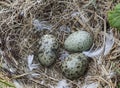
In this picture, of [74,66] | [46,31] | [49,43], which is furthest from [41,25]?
[74,66]

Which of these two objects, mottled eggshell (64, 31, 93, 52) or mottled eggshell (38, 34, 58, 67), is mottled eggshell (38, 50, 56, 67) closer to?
mottled eggshell (38, 34, 58, 67)

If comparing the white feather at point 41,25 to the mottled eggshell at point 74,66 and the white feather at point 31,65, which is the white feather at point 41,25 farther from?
the mottled eggshell at point 74,66

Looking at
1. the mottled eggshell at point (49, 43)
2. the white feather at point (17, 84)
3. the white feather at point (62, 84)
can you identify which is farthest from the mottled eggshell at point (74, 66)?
the white feather at point (17, 84)

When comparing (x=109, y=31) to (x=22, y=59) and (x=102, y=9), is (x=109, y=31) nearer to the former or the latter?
(x=102, y=9)

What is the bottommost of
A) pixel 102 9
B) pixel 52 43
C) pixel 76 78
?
pixel 76 78

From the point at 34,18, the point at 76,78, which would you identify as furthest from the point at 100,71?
the point at 34,18

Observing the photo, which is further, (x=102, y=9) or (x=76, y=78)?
(x=102, y=9)

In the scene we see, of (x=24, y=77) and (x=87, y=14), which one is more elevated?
(x=87, y=14)

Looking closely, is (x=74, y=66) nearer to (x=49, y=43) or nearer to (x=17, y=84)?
(x=49, y=43)
